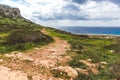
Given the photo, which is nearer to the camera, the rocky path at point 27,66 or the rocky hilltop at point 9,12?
the rocky path at point 27,66

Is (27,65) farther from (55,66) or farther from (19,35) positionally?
(19,35)

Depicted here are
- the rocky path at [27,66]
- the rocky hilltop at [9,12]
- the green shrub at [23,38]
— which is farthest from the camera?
the rocky hilltop at [9,12]

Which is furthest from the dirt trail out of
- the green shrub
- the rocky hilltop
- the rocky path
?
the rocky hilltop

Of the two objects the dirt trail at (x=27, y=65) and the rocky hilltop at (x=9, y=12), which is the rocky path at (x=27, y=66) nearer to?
the dirt trail at (x=27, y=65)

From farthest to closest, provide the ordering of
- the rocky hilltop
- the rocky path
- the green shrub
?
the rocky hilltop, the green shrub, the rocky path

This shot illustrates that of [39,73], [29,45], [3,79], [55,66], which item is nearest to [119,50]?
[29,45]

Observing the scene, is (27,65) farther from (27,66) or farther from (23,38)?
(23,38)

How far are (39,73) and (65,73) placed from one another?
2.21m

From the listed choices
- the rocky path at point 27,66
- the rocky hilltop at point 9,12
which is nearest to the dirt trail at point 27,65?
the rocky path at point 27,66

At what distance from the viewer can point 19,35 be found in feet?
127

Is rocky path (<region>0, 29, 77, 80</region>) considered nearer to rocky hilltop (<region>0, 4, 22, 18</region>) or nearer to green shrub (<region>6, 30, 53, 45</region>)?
green shrub (<region>6, 30, 53, 45</region>)

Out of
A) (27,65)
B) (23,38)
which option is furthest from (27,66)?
(23,38)

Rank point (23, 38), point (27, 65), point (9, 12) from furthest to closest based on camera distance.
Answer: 1. point (9, 12)
2. point (23, 38)
3. point (27, 65)

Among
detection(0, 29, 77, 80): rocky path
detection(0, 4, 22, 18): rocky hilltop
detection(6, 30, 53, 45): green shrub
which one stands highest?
detection(0, 4, 22, 18): rocky hilltop
